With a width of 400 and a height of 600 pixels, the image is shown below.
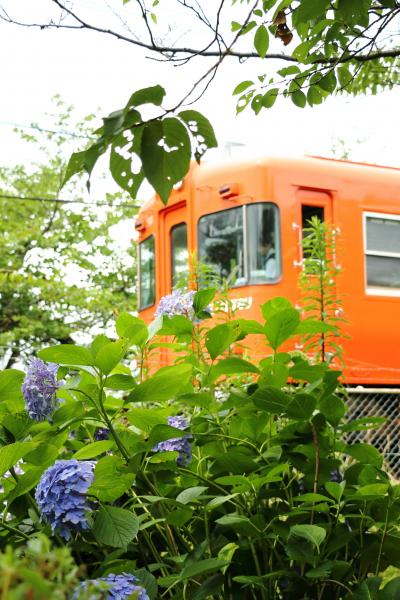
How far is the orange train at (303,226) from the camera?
8.05 meters

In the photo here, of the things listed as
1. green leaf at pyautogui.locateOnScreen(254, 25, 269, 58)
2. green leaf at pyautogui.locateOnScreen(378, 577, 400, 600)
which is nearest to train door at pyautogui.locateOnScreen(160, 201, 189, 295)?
green leaf at pyautogui.locateOnScreen(254, 25, 269, 58)

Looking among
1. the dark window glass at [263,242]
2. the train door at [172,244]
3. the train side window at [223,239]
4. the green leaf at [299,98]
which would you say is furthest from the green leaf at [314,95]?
the train door at [172,244]

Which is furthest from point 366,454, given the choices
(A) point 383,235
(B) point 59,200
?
(B) point 59,200

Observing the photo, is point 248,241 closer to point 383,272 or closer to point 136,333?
point 383,272

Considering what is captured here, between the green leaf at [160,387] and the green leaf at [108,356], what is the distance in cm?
6

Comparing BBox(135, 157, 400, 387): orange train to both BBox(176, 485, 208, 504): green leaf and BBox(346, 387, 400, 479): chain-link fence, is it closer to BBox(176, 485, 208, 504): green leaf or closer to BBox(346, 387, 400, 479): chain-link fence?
BBox(346, 387, 400, 479): chain-link fence

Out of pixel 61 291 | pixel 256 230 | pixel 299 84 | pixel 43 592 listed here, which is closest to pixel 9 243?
pixel 61 291

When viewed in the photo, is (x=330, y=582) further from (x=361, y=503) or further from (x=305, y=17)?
(x=305, y=17)

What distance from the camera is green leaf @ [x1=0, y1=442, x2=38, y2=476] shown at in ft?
4.14

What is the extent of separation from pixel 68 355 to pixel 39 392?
0.34 feet

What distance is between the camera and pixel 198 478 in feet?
4.89

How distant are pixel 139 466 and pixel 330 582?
0.41 meters

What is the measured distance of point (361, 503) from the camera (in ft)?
5.05

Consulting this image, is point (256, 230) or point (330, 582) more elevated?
point (256, 230)
